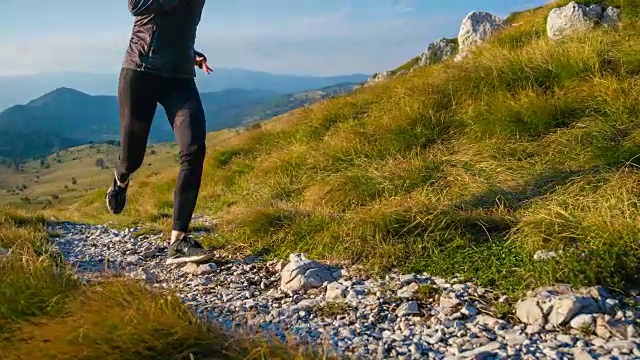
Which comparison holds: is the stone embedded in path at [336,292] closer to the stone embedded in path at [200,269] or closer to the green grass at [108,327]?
the green grass at [108,327]

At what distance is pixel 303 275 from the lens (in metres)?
4.41

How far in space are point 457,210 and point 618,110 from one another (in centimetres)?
316

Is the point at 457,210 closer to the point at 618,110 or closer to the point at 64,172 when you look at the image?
the point at 618,110

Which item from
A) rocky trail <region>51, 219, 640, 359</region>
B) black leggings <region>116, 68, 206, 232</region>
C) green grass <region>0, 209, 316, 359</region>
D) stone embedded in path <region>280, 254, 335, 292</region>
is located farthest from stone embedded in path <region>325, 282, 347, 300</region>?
black leggings <region>116, 68, 206, 232</region>

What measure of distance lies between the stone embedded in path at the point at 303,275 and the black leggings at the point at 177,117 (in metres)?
1.19

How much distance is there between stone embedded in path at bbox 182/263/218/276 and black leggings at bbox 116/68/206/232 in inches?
14.9

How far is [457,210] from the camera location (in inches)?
200

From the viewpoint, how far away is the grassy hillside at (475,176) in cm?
426

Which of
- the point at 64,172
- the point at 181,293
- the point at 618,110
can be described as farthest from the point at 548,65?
the point at 64,172

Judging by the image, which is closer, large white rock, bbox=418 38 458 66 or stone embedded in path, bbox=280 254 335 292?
stone embedded in path, bbox=280 254 335 292

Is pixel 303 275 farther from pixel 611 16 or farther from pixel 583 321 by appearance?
pixel 611 16

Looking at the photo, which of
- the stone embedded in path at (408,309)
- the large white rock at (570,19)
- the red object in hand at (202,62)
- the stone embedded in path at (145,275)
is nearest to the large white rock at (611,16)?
the large white rock at (570,19)

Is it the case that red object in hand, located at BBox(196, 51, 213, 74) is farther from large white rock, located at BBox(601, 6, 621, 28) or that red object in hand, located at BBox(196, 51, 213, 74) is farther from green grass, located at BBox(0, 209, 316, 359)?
large white rock, located at BBox(601, 6, 621, 28)

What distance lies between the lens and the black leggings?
4.95m
